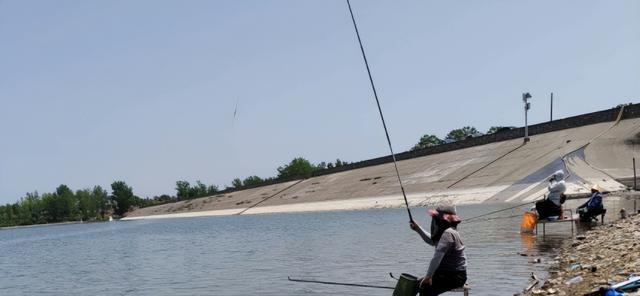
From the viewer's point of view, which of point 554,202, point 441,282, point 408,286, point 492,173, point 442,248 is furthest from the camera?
point 492,173

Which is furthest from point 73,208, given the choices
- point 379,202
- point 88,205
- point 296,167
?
point 379,202

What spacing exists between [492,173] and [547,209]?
4447 cm

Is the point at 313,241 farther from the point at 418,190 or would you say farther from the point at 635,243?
the point at 418,190

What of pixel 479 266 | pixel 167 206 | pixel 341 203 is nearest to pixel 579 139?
pixel 341 203

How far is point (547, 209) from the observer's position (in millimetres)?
21625

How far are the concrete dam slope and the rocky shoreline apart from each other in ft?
36.6

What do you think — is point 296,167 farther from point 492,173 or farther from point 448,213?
point 448,213

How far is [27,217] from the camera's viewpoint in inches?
7697

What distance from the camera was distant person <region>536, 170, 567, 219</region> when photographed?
21.2 metres

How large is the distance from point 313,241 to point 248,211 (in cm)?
6743

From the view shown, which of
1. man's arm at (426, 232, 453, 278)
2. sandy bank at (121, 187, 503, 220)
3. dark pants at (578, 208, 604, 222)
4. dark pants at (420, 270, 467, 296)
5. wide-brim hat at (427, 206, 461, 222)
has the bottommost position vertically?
sandy bank at (121, 187, 503, 220)

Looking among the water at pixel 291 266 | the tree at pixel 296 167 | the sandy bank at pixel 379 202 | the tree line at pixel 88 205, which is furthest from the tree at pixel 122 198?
the water at pixel 291 266

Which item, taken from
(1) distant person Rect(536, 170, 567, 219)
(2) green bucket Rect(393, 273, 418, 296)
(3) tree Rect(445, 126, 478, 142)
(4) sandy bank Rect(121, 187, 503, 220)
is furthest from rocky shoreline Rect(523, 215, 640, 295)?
(3) tree Rect(445, 126, 478, 142)

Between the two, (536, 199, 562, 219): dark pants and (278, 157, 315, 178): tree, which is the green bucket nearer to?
(536, 199, 562, 219): dark pants
